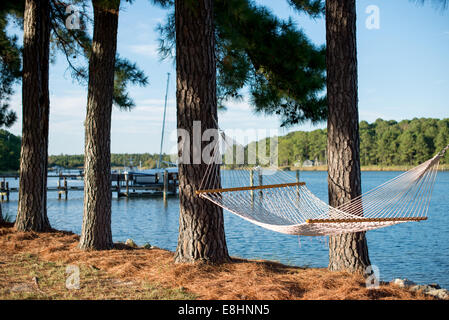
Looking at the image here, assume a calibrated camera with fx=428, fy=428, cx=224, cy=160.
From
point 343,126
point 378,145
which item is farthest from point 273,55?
point 378,145

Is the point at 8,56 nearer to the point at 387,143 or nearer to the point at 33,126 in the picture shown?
the point at 33,126

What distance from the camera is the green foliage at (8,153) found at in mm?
45531

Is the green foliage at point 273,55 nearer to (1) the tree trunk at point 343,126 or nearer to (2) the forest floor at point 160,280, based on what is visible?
(1) the tree trunk at point 343,126

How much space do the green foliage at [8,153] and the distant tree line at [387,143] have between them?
29539 mm

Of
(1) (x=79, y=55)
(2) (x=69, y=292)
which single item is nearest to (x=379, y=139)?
(1) (x=79, y=55)

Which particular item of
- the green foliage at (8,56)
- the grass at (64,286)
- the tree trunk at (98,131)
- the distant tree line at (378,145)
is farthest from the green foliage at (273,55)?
the distant tree line at (378,145)

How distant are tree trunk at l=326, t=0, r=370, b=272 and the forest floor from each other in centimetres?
22

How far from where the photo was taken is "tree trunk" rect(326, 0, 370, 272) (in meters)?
3.51

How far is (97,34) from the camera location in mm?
4488

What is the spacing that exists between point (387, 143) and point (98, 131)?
46179mm

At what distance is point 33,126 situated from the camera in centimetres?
545

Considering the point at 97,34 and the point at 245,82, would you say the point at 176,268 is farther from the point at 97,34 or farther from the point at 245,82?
the point at 245,82

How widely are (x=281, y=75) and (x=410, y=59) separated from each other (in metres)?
23.0

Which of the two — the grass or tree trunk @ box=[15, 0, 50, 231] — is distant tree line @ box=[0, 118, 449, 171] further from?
the grass
